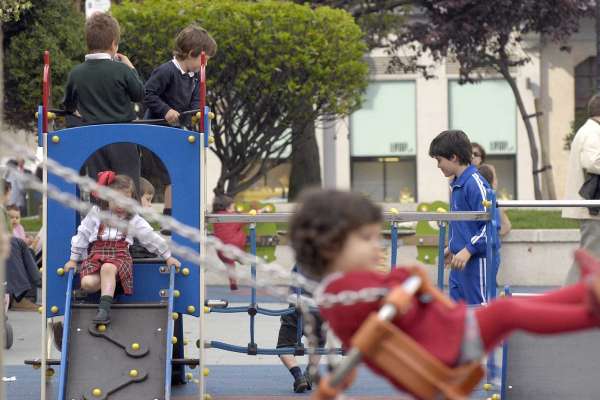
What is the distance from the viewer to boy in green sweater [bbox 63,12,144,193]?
7723 mm

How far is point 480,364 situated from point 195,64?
15.8 ft

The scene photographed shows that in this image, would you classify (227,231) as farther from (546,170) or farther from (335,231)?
(546,170)

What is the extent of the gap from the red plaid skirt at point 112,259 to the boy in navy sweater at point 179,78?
3.77 ft

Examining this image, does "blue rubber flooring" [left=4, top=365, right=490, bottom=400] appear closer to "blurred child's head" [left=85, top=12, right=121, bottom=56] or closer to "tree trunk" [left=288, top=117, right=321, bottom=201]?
Answer: "blurred child's head" [left=85, top=12, right=121, bottom=56]

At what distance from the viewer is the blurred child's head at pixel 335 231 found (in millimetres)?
3740

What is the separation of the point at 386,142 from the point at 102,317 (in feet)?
84.0

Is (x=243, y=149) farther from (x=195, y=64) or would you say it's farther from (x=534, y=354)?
(x=534, y=354)

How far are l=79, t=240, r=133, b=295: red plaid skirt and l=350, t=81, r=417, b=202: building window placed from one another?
24.5m

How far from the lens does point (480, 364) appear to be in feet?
12.5

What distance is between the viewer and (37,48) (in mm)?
15891

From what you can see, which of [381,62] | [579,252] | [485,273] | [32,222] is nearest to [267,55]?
[32,222]

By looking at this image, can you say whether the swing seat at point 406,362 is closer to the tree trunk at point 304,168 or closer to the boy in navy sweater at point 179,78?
the boy in navy sweater at point 179,78

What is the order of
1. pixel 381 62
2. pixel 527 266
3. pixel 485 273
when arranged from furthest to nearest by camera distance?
pixel 381 62 → pixel 527 266 → pixel 485 273

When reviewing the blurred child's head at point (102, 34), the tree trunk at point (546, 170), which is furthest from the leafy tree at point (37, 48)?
the tree trunk at point (546, 170)
